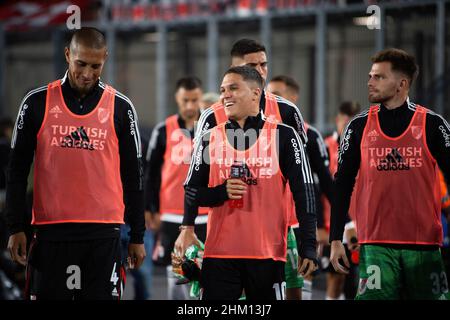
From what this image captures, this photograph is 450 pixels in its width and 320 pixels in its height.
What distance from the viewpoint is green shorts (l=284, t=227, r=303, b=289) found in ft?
25.4

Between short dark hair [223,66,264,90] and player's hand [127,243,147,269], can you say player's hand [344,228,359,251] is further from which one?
player's hand [127,243,147,269]

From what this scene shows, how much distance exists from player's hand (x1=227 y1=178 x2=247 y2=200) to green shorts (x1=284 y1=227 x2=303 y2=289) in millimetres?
1495

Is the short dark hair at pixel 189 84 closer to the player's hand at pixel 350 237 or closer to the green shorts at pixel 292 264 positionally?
the player's hand at pixel 350 237

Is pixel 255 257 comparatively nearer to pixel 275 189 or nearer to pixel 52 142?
pixel 275 189

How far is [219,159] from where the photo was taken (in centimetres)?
646

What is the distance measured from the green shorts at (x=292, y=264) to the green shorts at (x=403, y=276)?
46.4 inches

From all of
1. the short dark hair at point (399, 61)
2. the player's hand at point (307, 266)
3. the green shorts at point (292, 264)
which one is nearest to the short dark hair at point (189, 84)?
the green shorts at point (292, 264)

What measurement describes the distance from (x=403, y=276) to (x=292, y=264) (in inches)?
56.9

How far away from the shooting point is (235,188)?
6.30 m

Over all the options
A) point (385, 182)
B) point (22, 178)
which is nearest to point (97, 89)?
point (22, 178)

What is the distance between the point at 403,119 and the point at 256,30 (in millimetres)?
9916

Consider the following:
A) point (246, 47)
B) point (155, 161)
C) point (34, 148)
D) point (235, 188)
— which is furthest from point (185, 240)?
point (155, 161)

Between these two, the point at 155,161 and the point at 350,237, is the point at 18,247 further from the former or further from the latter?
the point at 350,237

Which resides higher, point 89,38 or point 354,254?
point 89,38
